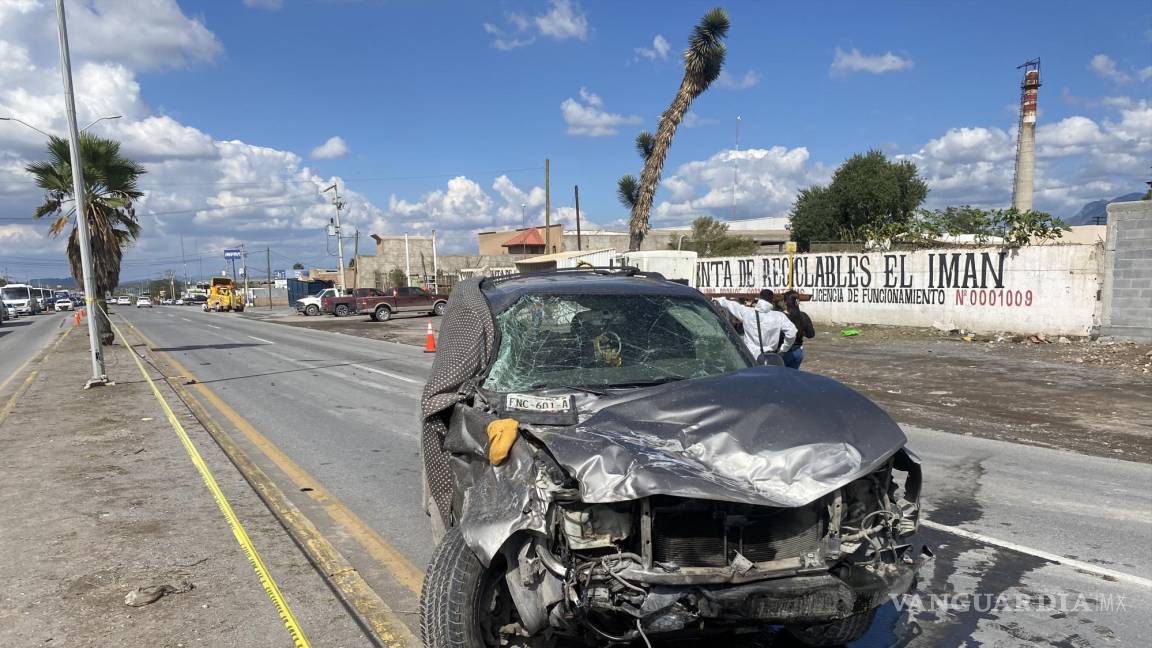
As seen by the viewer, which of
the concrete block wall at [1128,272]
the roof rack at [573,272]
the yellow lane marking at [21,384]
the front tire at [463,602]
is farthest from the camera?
the concrete block wall at [1128,272]

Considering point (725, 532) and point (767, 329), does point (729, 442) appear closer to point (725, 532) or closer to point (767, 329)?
point (725, 532)

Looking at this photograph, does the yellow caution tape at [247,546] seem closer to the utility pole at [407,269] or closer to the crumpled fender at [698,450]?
the crumpled fender at [698,450]

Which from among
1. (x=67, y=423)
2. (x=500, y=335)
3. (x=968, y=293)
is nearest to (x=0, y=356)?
(x=67, y=423)

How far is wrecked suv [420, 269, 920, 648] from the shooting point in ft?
8.41

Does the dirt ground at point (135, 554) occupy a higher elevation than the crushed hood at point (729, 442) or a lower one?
lower

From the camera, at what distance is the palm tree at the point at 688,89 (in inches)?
1125

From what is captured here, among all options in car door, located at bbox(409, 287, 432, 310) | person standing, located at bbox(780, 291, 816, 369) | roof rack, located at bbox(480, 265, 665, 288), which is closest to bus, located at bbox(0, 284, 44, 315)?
car door, located at bbox(409, 287, 432, 310)

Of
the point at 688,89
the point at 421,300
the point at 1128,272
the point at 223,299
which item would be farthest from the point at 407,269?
→ the point at 1128,272

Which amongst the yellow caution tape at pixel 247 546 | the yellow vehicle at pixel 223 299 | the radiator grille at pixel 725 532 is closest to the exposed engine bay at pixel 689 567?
the radiator grille at pixel 725 532

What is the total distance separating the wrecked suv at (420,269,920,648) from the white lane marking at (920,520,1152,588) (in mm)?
1948

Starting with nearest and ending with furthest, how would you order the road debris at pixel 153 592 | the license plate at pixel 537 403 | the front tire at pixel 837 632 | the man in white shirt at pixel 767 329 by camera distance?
1. the license plate at pixel 537 403
2. the front tire at pixel 837 632
3. the road debris at pixel 153 592
4. the man in white shirt at pixel 767 329

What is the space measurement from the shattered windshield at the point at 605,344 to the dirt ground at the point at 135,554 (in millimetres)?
1630

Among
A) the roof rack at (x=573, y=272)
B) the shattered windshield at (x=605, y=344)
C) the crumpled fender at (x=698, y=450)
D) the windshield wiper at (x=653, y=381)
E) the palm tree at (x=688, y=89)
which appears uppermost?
the palm tree at (x=688, y=89)

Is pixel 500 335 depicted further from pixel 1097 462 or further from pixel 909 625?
pixel 1097 462
